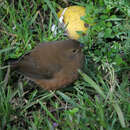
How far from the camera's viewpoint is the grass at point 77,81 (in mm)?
3840

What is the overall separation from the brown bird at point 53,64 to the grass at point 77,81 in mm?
182

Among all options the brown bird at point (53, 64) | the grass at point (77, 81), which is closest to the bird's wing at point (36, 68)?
the brown bird at point (53, 64)

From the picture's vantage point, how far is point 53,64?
4.34 meters

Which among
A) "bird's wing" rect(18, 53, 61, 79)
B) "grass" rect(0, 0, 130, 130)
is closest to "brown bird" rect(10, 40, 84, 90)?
"bird's wing" rect(18, 53, 61, 79)

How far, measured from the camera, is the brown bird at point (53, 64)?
4301 mm

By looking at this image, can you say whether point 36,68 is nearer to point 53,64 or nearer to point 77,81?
point 53,64

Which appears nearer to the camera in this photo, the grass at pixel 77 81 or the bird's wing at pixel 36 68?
the grass at pixel 77 81

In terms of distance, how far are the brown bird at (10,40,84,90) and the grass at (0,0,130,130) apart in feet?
0.60

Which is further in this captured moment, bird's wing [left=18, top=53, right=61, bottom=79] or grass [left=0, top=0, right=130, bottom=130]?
bird's wing [left=18, top=53, right=61, bottom=79]

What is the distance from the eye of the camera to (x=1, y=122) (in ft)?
13.0

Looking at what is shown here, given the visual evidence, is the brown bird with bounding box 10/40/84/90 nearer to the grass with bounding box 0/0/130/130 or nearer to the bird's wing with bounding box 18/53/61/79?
the bird's wing with bounding box 18/53/61/79

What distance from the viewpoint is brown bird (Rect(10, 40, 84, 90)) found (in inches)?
169

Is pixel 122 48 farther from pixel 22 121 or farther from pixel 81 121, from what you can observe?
pixel 22 121

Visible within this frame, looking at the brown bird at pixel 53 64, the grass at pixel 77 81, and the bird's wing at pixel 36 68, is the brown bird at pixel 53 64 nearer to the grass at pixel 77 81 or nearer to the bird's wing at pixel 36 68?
the bird's wing at pixel 36 68
